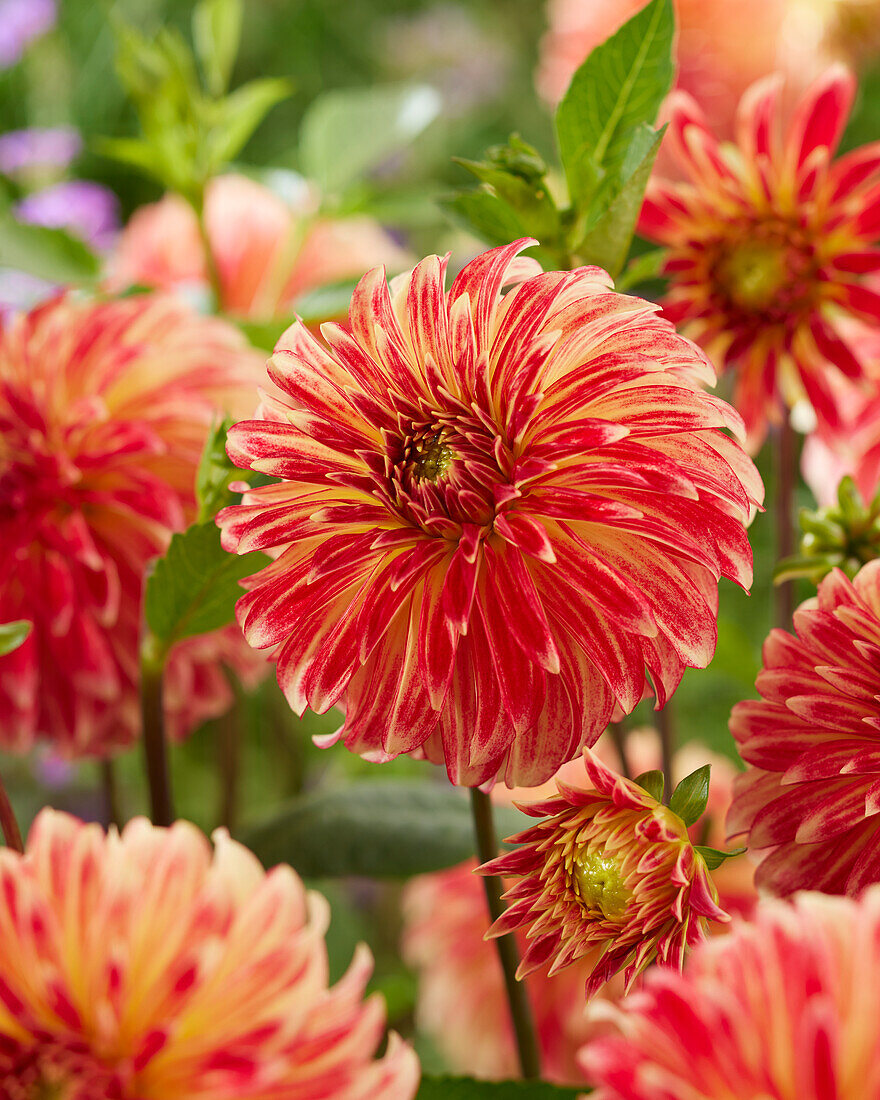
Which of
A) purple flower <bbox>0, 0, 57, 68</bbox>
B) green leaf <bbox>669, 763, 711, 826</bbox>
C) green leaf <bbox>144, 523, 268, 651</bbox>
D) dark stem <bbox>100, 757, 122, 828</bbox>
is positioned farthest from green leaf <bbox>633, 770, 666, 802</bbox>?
purple flower <bbox>0, 0, 57, 68</bbox>

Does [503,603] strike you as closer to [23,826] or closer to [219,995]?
[219,995]

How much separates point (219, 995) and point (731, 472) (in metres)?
0.14

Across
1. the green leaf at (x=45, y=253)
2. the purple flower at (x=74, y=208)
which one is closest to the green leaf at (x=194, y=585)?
the green leaf at (x=45, y=253)

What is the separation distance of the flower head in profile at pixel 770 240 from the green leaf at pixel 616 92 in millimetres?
52

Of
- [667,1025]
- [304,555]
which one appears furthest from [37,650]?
[667,1025]

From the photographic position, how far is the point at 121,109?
1.51 m

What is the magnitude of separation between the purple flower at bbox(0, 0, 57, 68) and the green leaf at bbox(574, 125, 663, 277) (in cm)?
108

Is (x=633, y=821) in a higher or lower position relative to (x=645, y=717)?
higher

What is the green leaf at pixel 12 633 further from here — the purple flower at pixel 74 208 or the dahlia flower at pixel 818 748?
the purple flower at pixel 74 208

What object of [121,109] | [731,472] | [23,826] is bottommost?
[23,826]

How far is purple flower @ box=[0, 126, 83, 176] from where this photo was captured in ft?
3.05

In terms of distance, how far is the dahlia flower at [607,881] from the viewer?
0.70 ft

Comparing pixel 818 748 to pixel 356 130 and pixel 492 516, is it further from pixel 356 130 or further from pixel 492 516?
pixel 356 130

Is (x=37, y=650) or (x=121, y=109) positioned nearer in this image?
(x=37, y=650)
